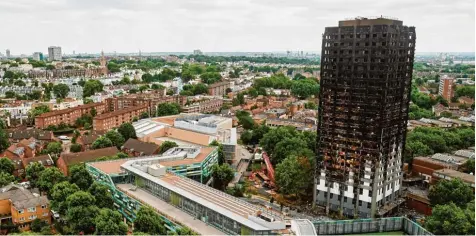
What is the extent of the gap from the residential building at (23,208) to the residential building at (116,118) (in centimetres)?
2166

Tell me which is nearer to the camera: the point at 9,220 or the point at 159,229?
the point at 159,229

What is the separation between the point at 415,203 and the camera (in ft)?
89.1

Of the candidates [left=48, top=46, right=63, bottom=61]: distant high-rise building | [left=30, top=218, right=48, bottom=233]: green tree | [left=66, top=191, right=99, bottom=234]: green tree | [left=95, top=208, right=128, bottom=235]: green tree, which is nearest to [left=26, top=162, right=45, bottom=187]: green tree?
[left=30, top=218, right=48, bottom=233]: green tree

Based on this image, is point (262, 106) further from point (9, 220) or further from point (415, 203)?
point (9, 220)

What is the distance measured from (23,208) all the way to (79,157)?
9315mm

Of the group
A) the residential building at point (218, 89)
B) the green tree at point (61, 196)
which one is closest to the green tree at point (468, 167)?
the green tree at point (61, 196)

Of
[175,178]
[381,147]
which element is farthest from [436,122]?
[175,178]

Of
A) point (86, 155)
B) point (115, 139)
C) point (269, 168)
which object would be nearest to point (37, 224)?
point (86, 155)

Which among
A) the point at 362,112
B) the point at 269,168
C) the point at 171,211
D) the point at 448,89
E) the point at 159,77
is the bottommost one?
the point at 269,168

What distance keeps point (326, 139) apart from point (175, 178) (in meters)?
9.86

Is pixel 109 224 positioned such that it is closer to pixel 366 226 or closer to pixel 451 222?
pixel 366 226

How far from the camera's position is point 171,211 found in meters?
21.6

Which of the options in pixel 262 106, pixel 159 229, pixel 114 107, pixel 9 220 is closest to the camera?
pixel 159 229

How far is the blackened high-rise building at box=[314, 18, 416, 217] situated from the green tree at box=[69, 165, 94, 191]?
14814 mm
